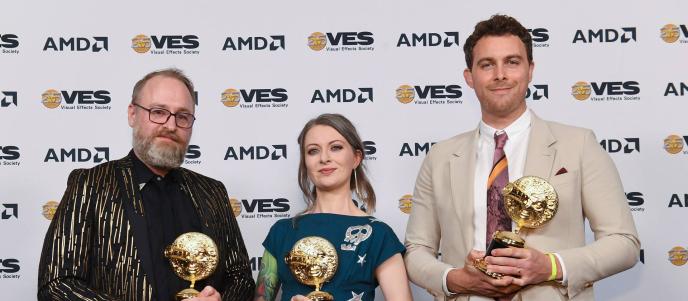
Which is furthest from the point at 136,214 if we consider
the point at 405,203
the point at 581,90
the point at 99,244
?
the point at 581,90

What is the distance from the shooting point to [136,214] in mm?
2430

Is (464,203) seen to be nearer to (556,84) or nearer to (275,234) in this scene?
(275,234)

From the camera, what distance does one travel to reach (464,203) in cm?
237

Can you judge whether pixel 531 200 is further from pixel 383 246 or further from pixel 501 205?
pixel 383 246

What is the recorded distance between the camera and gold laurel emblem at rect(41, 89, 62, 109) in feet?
11.5

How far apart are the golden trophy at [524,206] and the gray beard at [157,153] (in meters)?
1.04

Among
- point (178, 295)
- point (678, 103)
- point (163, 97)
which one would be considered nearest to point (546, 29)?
point (678, 103)

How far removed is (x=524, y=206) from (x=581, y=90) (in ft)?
4.91

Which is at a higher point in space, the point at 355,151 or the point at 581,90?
the point at 581,90

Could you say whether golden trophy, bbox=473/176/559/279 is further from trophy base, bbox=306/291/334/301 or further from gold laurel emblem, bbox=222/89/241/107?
gold laurel emblem, bbox=222/89/241/107

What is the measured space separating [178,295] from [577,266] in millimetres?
1141

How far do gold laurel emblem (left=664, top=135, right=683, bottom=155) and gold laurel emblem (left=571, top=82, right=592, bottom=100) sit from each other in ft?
1.29

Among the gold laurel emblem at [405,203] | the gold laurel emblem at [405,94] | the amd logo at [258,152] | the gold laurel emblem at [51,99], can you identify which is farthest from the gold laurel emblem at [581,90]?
the gold laurel emblem at [51,99]

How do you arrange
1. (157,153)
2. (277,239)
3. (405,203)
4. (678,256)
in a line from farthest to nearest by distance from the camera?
1. (405,203)
2. (678,256)
3. (277,239)
4. (157,153)
